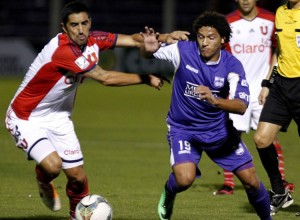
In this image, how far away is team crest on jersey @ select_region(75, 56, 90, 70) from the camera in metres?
8.53

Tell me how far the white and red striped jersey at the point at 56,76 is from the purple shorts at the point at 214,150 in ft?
3.55

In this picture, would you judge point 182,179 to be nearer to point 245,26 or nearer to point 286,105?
point 286,105

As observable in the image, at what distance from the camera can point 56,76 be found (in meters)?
8.75

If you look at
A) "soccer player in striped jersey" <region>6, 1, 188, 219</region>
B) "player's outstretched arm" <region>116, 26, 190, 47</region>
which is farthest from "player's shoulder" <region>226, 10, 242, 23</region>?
"soccer player in striped jersey" <region>6, 1, 188, 219</region>

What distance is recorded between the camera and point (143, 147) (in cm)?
1592

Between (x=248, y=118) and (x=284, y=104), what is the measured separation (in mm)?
1729

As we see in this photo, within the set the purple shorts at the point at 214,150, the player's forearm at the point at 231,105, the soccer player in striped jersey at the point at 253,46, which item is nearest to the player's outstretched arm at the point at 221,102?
the player's forearm at the point at 231,105

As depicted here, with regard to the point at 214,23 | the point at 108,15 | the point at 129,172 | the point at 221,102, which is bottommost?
the point at 108,15

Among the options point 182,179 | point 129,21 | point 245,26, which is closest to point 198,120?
point 182,179

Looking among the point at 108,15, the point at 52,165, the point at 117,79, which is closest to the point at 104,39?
the point at 117,79

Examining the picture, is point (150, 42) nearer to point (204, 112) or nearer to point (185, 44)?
point (185, 44)

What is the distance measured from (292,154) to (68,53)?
735 cm

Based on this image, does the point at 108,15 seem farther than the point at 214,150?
Yes

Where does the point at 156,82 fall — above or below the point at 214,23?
below
